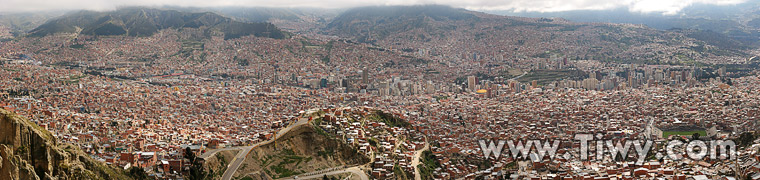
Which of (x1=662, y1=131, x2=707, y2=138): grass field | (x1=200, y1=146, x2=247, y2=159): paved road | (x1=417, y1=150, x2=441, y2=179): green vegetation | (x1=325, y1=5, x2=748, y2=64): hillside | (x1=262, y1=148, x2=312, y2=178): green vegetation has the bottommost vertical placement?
(x1=417, y1=150, x2=441, y2=179): green vegetation

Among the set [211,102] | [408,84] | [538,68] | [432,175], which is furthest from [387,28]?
[432,175]

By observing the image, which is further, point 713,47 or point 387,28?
point 387,28

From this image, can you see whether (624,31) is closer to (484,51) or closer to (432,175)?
(484,51)

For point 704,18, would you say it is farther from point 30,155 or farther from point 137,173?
point 30,155

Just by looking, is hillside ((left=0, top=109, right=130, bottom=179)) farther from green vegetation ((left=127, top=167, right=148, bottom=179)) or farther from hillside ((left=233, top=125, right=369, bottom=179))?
hillside ((left=233, top=125, right=369, bottom=179))

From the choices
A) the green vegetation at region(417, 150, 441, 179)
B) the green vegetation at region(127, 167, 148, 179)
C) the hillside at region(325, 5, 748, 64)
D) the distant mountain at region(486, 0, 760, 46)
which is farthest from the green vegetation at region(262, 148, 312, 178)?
the distant mountain at region(486, 0, 760, 46)

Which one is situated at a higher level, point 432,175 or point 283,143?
point 283,143
